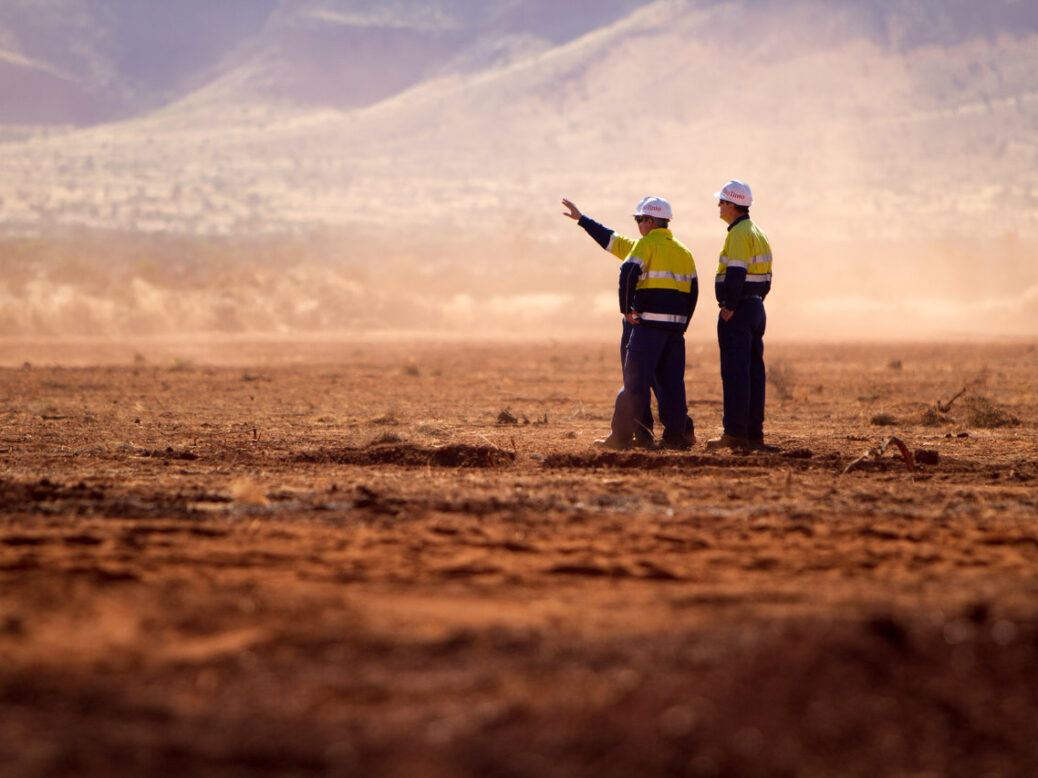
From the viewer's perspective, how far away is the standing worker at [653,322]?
923cm

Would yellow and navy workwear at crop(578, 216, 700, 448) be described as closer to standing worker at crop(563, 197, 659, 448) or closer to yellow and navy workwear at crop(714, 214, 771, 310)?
standing worker at crop(563, 197, 659, 448)

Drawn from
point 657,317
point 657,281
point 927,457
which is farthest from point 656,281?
point 927,457

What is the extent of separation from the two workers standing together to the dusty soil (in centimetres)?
55

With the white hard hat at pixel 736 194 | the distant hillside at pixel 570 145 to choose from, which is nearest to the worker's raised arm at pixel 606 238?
the white hard hat at pixel 736 194

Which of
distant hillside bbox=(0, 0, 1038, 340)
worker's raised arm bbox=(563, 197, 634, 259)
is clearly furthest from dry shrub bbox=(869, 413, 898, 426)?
distant hillside bbox=(0, 0, 1038, 340)

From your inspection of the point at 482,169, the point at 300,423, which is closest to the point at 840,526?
the point at 300,423

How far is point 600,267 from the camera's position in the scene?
218 ft

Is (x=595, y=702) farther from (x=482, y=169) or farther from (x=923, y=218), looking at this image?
(x=482, y=169)

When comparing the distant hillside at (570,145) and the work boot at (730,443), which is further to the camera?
the distant hillside at (570,145)

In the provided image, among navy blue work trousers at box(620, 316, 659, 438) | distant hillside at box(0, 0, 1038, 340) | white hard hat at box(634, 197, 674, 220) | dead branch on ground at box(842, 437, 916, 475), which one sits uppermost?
distant hillside at box(0, 0, 1038, 340)

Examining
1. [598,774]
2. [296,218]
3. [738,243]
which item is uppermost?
[296,218]

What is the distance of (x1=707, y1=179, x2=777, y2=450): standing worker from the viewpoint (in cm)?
921

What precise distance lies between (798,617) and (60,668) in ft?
Result: 7.57

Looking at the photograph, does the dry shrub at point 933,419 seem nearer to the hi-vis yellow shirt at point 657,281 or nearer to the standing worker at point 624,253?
the standing worker at point 624,253
